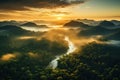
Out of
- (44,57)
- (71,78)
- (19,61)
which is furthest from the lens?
(44,57)

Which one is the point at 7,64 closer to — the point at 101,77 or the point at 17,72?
the point at 17,72

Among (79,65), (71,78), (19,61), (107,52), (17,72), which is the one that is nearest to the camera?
(71,78)

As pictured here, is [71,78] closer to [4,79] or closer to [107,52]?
[4,79]

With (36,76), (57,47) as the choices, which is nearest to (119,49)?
(57,47)

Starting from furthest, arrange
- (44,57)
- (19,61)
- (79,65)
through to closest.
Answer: (44,57)
(19,61)
(79,65)

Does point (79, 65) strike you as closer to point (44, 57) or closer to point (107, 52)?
point (44, 57)

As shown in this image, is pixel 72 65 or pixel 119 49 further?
pixel 119 49

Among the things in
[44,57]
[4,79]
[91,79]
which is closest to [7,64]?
[4,79]

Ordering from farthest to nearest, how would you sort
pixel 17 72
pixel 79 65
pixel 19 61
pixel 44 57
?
pixel 44 57
pixel 19 61
pixel 79 65
pixel 17 72

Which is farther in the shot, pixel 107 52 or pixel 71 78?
pixel 107 52
